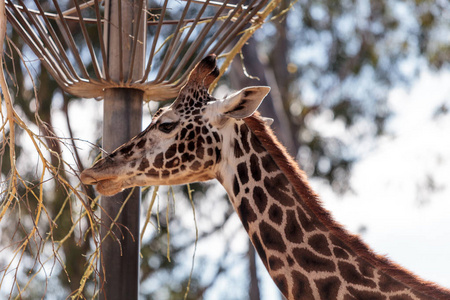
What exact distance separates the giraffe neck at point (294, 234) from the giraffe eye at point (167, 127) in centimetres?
23

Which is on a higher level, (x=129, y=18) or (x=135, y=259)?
(x=129, y=18)

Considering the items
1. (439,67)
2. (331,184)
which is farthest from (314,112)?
(439,67)

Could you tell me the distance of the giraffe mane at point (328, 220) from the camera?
2443mm

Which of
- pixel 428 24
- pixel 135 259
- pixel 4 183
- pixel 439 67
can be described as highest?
pixel 428 24

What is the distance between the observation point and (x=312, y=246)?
263 cm

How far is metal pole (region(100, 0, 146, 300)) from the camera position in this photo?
2916 millimetres

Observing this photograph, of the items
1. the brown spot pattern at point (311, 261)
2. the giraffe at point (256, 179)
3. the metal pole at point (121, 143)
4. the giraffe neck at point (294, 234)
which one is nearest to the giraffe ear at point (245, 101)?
the giraffe at point (256, 179)

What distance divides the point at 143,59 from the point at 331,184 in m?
8.36

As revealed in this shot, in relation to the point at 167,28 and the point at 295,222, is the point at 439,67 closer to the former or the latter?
the point at 167,28

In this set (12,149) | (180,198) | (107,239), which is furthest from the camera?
(180,198)

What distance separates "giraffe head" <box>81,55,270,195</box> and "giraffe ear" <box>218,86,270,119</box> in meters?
0.07

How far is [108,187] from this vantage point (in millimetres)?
2832

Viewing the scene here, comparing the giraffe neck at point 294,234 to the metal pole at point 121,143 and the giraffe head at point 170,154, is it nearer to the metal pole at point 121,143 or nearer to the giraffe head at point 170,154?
the giraffe head at point 170,154

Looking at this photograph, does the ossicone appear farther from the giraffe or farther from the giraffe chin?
the giraffe chin
